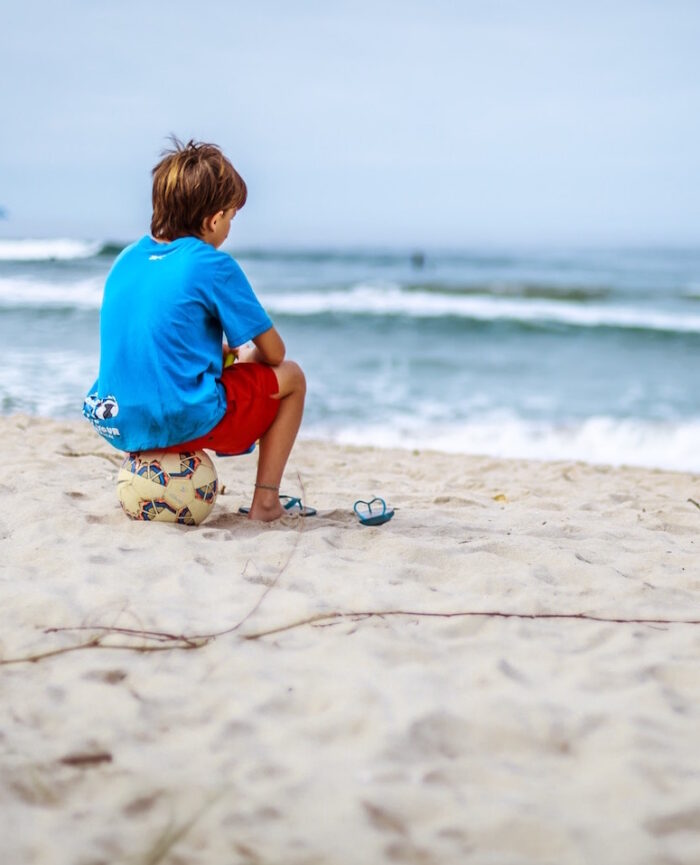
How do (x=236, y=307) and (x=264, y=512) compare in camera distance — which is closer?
(x=236, y=307)

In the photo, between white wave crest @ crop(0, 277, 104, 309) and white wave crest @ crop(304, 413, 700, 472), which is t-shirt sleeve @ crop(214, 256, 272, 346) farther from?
white wave crest @ crop(0, 277, 104, 309)

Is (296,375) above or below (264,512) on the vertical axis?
above

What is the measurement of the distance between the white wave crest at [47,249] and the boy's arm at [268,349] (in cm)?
2046

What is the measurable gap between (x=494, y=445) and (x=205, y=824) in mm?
5510

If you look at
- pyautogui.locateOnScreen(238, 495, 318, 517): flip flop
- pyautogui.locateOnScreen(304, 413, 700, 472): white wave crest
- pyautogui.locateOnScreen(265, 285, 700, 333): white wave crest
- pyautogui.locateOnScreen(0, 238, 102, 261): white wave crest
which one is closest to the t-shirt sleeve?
pyautogui.locateOnScreen(238, 495, 318, 517): flip flop

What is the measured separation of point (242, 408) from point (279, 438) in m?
0.22

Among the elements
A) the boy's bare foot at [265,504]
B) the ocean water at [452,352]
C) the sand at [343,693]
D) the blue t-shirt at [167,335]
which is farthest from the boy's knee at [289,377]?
the ocean water at [452,352]

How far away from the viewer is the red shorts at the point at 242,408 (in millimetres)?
2975

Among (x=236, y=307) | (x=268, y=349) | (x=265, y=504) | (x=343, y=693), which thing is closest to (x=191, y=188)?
(x=236, y=307)

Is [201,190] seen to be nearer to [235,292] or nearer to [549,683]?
[235,292]

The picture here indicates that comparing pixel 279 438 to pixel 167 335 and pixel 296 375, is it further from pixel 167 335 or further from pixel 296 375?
pixel 167 335

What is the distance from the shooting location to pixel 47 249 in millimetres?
23516

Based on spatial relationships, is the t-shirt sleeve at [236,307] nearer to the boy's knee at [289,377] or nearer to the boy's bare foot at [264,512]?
the boy's knee at [289,377]

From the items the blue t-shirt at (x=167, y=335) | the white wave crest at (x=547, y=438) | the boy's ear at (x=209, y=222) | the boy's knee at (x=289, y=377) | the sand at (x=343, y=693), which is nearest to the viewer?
the sand at (x=343, y=693)
